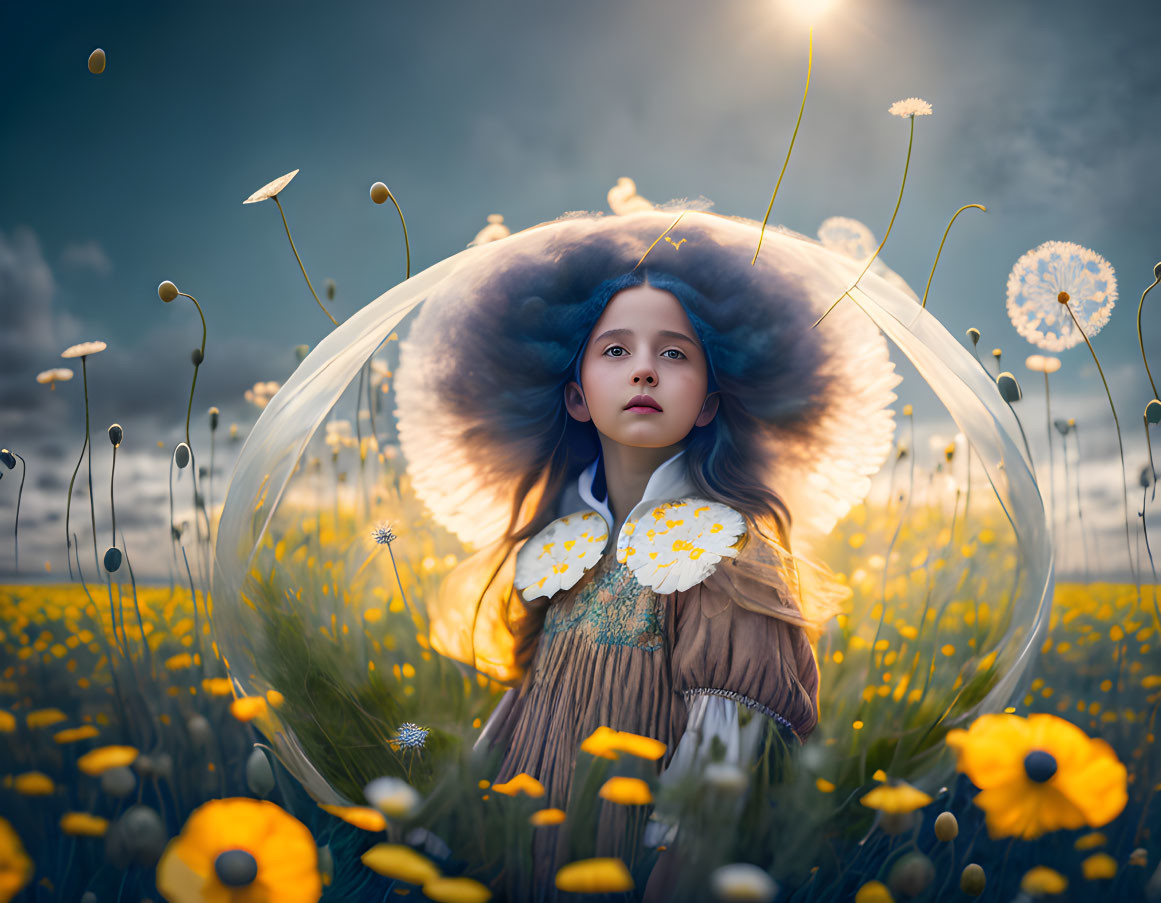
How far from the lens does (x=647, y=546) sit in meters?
1.37

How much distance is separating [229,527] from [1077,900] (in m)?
1.37

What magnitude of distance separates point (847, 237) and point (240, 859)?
4.65 ft

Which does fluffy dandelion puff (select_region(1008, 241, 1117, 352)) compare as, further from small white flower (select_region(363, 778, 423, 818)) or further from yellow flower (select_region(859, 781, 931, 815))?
small white flower (select_region(363, 778, 423, 818))

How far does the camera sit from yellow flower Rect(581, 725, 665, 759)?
37.9 inches

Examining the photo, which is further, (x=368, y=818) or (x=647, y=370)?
(x=647, y=370)

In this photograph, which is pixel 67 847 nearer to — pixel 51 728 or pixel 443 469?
pixel 51 728

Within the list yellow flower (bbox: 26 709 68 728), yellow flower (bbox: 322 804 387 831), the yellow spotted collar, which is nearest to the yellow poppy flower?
yellow flower (bbox: 26 709 68 728)

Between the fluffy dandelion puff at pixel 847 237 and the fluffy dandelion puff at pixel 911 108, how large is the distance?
1.05ft

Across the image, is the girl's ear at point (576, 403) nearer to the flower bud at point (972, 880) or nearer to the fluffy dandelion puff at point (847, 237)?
the fluffy dandelion puff at point (847, 237)

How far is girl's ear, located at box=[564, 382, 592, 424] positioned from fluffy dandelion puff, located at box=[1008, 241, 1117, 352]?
83 cm

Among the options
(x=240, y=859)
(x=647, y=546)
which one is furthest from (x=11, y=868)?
(x=647, y=546)

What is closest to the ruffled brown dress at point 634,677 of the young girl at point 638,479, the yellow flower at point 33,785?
the young girl at point 638,479

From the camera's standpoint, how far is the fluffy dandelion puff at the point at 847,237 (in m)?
1.51

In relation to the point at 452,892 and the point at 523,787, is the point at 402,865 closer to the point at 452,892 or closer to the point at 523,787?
the point at 452,892
